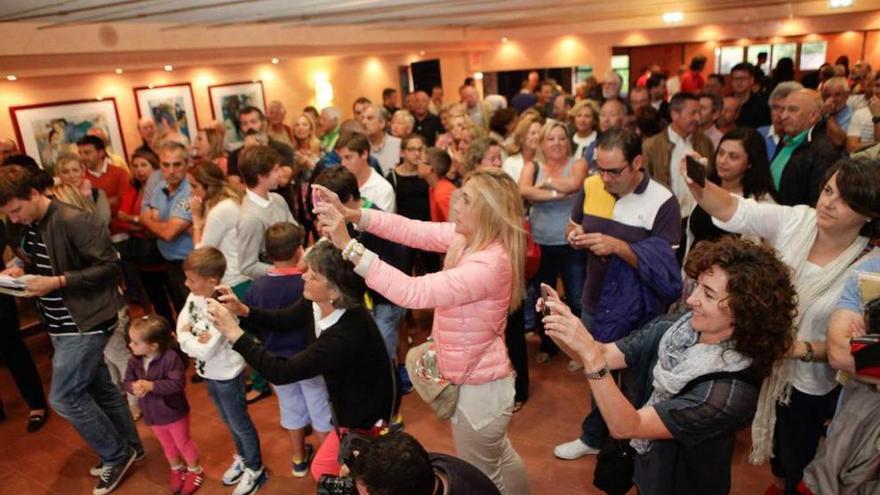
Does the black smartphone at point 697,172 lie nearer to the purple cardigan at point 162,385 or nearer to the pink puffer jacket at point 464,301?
the pink puffer jacket at point 464,301

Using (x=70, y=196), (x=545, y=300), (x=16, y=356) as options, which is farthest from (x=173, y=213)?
(x=545, y=300)

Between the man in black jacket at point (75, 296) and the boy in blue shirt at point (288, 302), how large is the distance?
84 centimetres

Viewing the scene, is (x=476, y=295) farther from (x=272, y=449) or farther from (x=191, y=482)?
(x=191, y=482)

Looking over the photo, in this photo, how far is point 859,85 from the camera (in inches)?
290

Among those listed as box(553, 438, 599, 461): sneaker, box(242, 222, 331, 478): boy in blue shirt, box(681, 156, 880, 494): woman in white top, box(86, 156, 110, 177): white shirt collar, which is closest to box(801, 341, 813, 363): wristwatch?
box(681, 156, 880, 494): woman in white top

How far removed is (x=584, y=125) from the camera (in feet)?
16.3

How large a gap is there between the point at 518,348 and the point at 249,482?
5.64 feet

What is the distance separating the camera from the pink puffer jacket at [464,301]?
80.7 inches

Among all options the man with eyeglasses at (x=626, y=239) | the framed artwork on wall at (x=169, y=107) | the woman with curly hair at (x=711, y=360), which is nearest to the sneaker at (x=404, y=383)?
the man with eyeglasses at (x=626, y=239)

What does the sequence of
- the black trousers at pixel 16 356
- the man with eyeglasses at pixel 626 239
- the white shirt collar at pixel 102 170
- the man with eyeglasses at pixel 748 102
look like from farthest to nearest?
the man with eyeglasses at pixel 748 102, the white shirt collar at pixel 102 170, the black trousers at pixel 16 356, the man with eyeglasses at pixel 626 239

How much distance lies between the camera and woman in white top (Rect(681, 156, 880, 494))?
2.05 meters

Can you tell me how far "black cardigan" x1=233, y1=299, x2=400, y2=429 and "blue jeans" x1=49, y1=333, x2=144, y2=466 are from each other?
1.36 m

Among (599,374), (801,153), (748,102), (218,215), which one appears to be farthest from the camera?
(748,102)

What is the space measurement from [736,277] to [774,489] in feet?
5.84
